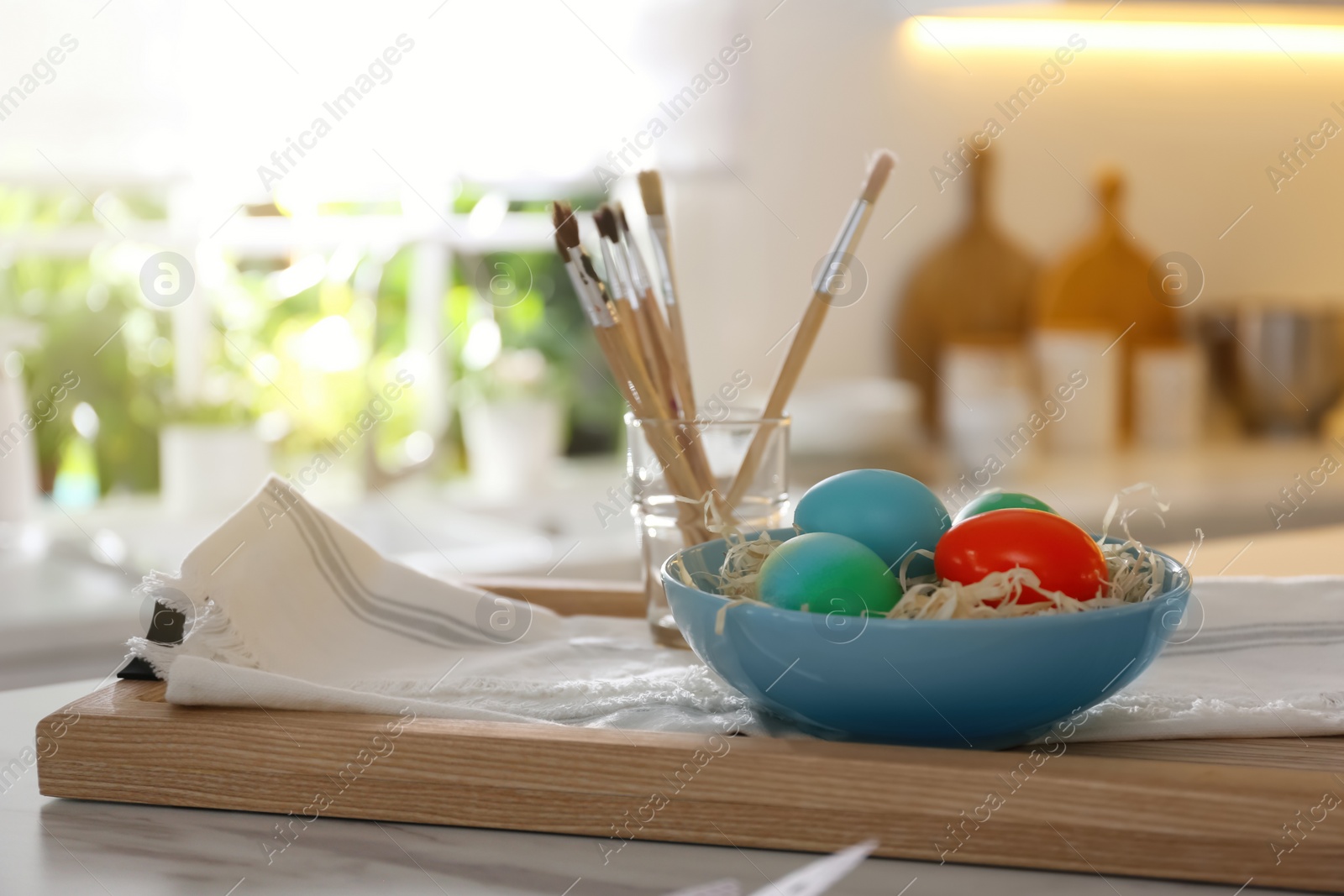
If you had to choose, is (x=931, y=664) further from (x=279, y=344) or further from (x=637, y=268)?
(x=279, y=344)

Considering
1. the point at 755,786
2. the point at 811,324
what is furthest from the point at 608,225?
the point at 755,786

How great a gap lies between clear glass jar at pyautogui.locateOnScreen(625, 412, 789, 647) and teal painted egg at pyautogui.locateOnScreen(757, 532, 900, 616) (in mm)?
159

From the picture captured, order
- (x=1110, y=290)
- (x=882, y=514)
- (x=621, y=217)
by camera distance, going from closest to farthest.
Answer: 1. (x=882, y=514)
2. (x=621, y=217)
3. (x=1110, y=290)

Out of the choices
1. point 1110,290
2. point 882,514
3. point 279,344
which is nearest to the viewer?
point 882,514

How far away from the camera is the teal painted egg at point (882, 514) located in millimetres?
617

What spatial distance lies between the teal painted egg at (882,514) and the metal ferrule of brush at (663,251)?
0.61ft

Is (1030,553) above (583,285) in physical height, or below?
below

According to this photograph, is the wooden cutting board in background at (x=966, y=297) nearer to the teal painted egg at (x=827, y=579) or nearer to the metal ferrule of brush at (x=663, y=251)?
the metal ferrule of brush at (x=663, y=251)

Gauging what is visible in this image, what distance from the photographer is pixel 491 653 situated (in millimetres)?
717

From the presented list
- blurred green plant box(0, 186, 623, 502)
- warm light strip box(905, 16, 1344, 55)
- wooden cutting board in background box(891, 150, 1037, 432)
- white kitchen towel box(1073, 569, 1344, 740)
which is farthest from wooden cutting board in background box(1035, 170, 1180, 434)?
white kitchen towel box(1073, 569, 1344, 740)

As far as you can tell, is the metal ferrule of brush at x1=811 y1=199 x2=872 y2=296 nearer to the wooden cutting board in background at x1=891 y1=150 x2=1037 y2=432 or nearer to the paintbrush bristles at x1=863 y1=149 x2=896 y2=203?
the paintbrush bristles at x1=863 y1=149 x2=896 y2=203

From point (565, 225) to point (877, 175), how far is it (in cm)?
18

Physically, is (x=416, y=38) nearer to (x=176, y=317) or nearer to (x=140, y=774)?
(x=176, y=317)

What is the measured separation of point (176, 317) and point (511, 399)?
0.59 m
